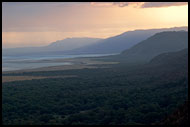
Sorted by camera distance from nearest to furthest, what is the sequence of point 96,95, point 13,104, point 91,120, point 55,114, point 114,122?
point 114,122
point 91,120
point 55,114
point 13,104
point 96,95

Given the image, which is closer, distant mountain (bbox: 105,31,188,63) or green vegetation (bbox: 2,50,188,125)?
green vegetation (bbox: 2,50,188,125)

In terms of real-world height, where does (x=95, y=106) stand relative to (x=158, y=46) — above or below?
below

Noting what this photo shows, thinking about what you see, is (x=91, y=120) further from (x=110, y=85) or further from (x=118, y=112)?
(x=110, y=85)

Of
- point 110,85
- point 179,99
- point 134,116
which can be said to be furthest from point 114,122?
point 110,85

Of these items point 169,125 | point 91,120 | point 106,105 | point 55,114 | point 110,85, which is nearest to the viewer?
point 169,125

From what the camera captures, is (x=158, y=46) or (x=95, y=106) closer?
(x=95, y=106)

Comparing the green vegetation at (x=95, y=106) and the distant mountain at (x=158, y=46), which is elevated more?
the distant mountain at (x=158, y=46)

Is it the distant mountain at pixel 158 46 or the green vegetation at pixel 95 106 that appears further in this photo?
the distant mountain at pixel 158 46

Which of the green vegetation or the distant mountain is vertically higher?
the distant mountain

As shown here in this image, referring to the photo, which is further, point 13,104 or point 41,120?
point 13,104

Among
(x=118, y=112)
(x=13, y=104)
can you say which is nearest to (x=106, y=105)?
(x=118, y=112)
